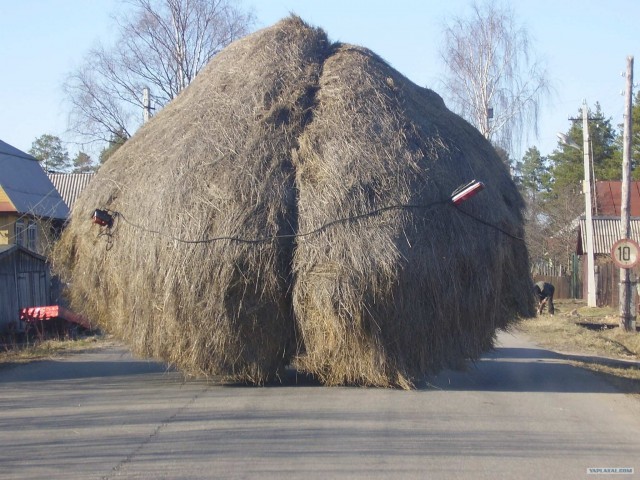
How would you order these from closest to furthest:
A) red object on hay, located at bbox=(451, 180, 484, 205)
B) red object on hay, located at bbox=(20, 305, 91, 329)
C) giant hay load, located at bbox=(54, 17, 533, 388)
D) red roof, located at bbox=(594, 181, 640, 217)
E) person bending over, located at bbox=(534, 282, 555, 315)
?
giant hay load, located at bbox=(54, 17, 533, 388) < red object on hay, located at bbox=(451, 180, 484, 205) < red object on hay, located at bbox=(20, 305, 91, 329) < person bending over, located at bbox=(534, 282, 555, 315) < red roof, located at bbox=(594, 181, 640, 217)

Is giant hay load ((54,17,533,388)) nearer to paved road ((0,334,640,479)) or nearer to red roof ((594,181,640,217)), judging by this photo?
paved road ((0,334,640,479))

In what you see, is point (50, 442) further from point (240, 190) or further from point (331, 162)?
point (331, 162)

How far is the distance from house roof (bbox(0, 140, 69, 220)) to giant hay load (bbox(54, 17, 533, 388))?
16696 mm

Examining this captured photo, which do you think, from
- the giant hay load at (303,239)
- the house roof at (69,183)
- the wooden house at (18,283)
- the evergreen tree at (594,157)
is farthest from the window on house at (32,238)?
the evergreen tree at (594,157)

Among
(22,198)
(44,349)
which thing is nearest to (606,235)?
(22,198)

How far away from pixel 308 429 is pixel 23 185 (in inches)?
945

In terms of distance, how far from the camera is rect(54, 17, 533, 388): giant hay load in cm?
1038

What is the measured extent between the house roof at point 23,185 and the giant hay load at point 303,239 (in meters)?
16.7

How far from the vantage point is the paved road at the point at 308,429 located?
278 inches

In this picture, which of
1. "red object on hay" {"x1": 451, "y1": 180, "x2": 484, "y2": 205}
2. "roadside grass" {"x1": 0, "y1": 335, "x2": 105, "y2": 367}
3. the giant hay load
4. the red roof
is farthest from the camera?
the red roof

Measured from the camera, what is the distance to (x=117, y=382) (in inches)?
463

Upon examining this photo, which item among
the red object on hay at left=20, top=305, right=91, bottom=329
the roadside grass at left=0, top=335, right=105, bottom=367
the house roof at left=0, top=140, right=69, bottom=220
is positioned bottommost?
the roadside grass at left=0, top=335, right=105, bottom=367

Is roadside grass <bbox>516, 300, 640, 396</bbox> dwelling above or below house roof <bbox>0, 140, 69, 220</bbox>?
below

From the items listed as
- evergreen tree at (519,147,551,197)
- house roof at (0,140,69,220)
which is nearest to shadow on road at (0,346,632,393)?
house roof at (0,140,69,220)
